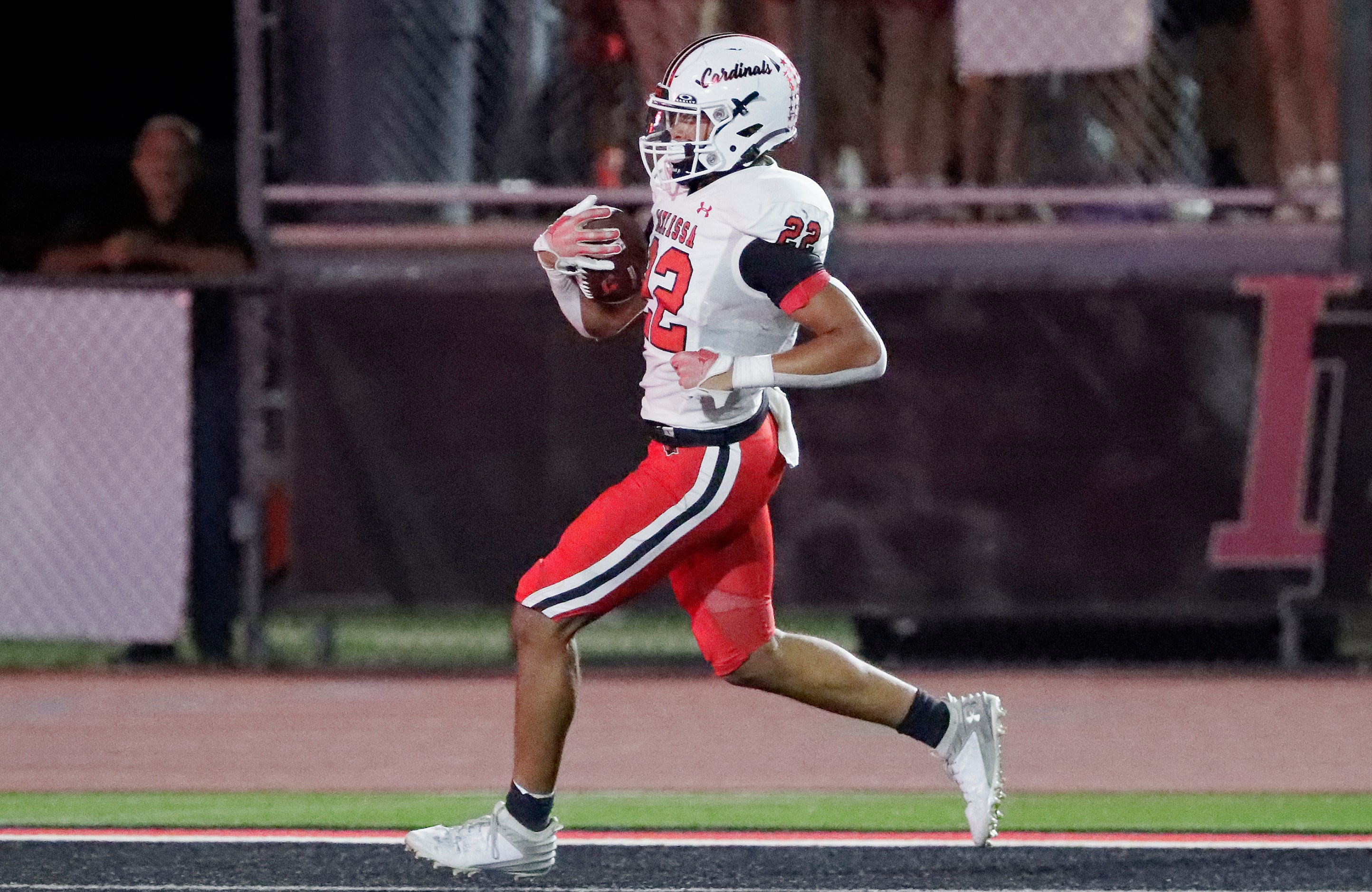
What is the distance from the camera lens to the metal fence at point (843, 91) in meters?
9.43

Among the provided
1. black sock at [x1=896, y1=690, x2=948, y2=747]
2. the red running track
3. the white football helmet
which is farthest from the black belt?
the red running track

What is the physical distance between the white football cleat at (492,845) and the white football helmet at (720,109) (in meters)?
1.58

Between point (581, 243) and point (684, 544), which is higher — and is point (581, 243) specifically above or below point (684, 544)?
above

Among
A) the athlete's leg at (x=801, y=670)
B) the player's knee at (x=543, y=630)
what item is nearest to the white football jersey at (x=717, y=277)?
the athlete's leg at (x=801, y=670)

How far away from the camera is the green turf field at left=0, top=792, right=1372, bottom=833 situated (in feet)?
20.7

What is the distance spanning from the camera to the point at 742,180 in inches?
211

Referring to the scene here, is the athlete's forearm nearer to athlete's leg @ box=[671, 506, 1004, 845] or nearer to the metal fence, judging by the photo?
athlete's leg @ box=[671, 506, 1004, 845]

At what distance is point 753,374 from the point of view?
207 inches

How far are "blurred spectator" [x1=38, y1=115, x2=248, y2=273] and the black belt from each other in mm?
4325

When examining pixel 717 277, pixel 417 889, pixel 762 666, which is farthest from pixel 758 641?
pixel 417 889

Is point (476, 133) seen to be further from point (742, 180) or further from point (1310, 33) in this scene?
point (742, 180)

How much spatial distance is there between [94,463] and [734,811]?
3801 mm

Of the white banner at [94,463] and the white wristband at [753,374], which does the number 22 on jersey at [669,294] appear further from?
the white banner at [94,463]

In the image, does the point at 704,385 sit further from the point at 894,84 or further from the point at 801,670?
the point at 894,84
